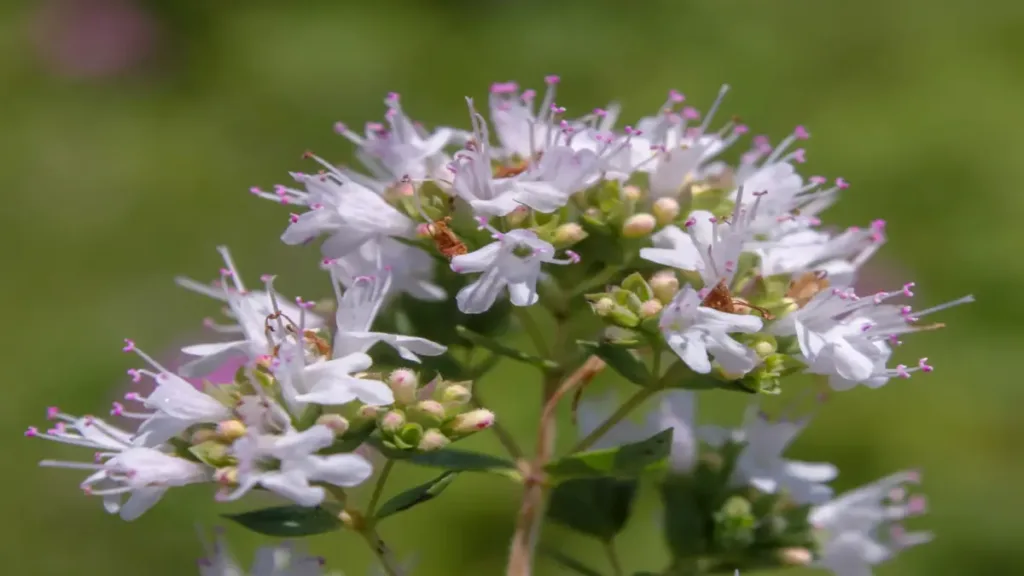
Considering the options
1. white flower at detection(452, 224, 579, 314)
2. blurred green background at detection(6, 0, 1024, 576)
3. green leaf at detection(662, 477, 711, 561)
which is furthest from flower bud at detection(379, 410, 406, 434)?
blurred green background at detection(6, 0, 1024, 576)

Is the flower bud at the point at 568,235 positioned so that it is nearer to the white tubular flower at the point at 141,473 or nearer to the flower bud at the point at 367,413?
the flower bud at the point at 367,413

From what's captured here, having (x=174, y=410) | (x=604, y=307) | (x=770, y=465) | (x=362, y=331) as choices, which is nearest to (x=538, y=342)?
(x=604, y=307)

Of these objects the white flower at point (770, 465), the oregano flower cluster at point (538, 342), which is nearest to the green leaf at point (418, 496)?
the oregano flower cluster at point (538, 342)

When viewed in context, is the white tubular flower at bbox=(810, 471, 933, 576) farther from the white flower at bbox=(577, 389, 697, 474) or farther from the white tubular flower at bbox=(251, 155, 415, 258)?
the white tubular flower at bbox=(251, 155, 415, 258)

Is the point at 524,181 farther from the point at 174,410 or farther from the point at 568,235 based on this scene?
the point at 174,410

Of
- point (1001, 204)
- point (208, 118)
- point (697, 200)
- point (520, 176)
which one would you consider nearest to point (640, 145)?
point (697, 200)

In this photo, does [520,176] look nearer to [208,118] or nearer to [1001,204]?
[1001,204]
